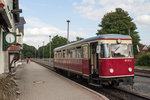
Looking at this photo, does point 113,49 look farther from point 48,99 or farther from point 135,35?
point 135,35

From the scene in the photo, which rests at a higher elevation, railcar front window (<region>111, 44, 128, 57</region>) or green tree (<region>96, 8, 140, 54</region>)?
green tree (<region>96, 8, 140, 54</region>)

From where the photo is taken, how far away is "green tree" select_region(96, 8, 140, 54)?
4344cm

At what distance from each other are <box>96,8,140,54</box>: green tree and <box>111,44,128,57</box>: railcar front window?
110ft

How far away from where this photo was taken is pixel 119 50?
33.9 ft

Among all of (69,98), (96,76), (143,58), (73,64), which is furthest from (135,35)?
(69,98)

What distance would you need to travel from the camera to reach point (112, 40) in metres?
10.3

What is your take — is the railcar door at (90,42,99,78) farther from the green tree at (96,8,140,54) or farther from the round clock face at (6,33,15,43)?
the green tree at (96,8,140,54)

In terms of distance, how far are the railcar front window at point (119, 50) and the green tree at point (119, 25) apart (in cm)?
3348

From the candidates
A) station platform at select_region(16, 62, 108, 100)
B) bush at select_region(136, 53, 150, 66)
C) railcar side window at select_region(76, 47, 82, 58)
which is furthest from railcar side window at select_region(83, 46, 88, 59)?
bush at select_region(136, 53, 150, 66)

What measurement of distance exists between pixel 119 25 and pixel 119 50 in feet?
118

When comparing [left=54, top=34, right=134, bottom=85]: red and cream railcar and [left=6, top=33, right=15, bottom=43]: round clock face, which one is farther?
[left=6, top=33, right=15, bottom=43]: round clock face

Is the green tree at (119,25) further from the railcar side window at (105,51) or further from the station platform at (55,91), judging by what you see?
the railcar side window at (105,51)

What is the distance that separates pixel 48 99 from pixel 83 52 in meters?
5.02

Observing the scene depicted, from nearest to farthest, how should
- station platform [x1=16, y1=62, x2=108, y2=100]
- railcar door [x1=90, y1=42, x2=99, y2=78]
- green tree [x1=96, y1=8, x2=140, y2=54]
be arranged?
1. station platform [x1=16, y1=62, x2=108, y2=100]
2. railcar door [x1=90, y1=42, x2=99, y2=78]
3. green tree [x1=96, y1=8, x2=140, y2=54]
